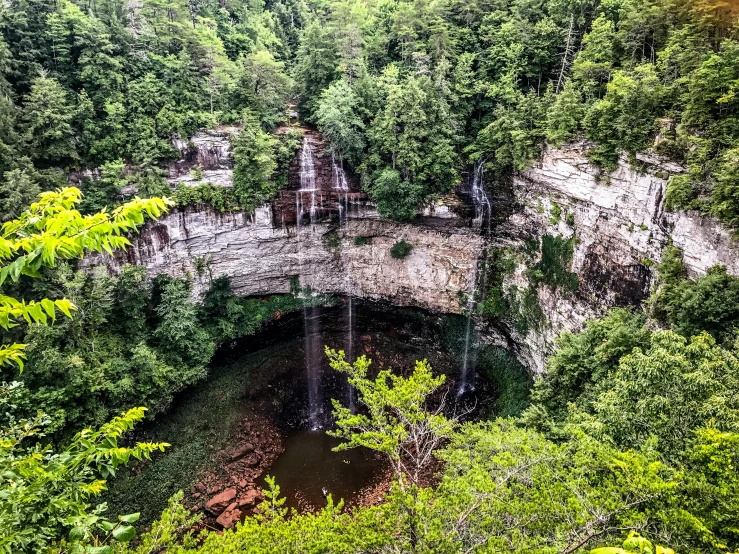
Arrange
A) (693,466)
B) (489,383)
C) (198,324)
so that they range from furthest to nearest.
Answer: (489,383), (198,324), (693,466)

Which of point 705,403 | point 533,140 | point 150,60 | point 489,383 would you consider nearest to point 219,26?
point 150,60

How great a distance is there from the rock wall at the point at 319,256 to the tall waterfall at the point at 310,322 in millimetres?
636

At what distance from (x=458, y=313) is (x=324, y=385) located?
7.92 metres

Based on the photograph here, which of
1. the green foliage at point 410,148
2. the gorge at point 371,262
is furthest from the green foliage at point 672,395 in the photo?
the green foliage at point 410,148

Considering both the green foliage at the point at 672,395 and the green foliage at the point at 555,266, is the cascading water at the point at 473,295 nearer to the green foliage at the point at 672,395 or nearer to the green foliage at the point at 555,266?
the green foliage at the point at 555,266

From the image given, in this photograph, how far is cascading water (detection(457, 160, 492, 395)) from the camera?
20.0 metres

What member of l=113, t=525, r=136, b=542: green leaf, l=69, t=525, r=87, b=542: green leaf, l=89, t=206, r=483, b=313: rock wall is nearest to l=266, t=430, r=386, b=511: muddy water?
l=89, t=206, r=483, b=313: rock wall

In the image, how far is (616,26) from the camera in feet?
58.1

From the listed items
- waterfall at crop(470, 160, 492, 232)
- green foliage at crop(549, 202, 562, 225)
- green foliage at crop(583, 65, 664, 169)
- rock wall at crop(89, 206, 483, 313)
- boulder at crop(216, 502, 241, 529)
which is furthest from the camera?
A: waterfall at crop(470, 160, 492, 232)

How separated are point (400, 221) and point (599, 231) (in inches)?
342

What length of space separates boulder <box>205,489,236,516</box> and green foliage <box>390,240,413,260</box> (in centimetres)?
1300

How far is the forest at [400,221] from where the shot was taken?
5.93 metres

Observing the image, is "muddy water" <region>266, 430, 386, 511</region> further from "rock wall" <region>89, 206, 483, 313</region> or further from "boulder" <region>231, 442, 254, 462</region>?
"rock wall" <region>89, 206, 483, 313</region>

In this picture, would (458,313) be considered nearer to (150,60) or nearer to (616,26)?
(616,26)
